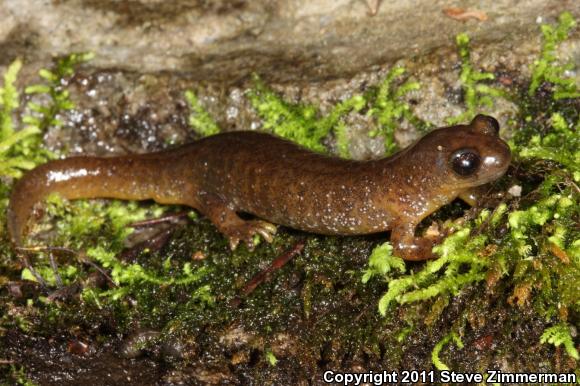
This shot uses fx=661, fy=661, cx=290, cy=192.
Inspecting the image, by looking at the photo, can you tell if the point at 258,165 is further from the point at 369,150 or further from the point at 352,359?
the point at 352,359

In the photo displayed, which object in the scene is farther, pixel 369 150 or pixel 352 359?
pixel 369 150

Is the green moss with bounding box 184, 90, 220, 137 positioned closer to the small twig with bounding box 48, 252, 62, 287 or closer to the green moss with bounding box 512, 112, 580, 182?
the small twig with bounding box 48, 252, 62, 287

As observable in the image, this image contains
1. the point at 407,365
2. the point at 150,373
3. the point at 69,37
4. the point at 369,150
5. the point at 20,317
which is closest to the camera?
the point at 407,365

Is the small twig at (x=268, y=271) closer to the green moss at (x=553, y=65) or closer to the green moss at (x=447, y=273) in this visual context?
the green moss at (x=447, y=273)

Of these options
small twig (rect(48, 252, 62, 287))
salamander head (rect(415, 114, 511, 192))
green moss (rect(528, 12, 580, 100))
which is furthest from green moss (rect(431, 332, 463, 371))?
small twig (rect(48, 252, 62, 287))

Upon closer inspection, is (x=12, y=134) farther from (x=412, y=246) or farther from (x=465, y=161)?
(x=465, y=161)

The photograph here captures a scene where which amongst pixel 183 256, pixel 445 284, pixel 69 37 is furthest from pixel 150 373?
pixel 69 37

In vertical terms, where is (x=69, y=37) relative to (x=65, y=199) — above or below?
above

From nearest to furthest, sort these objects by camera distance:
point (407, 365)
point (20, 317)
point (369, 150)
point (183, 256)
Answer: point (407, 365) < point (20, 317) < point (183, 256) < point (369, 150)
